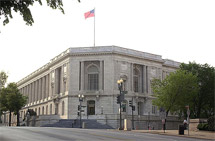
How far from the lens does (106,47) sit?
229 feet

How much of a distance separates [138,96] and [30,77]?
165ft

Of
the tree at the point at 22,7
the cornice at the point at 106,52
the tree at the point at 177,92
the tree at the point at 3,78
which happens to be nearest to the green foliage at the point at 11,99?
the tree at the point at 3,78

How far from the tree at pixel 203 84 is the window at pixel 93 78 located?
2059cm

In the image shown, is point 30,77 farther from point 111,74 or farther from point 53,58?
point 111,74

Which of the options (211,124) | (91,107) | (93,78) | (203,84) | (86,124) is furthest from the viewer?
(93,78)

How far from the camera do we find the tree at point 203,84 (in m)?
61.6

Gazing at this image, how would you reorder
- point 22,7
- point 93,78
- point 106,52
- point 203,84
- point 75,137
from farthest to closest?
point 93,78, point 106,52, point 203,84, point 75,137, point 22,7

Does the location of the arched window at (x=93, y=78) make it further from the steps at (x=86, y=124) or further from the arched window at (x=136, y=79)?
the steps at (x=86, y=124)

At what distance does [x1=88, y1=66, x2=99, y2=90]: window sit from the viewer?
232ft

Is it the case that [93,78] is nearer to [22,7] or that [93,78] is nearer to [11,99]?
[11,99]

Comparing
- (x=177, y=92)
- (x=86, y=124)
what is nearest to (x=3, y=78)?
(x=86, y=124)

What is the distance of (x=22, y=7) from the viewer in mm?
12477

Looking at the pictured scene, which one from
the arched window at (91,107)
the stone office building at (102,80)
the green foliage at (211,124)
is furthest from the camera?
the arched window at (91,107)

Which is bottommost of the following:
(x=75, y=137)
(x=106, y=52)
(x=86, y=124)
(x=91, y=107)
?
(x=86, y=124)
